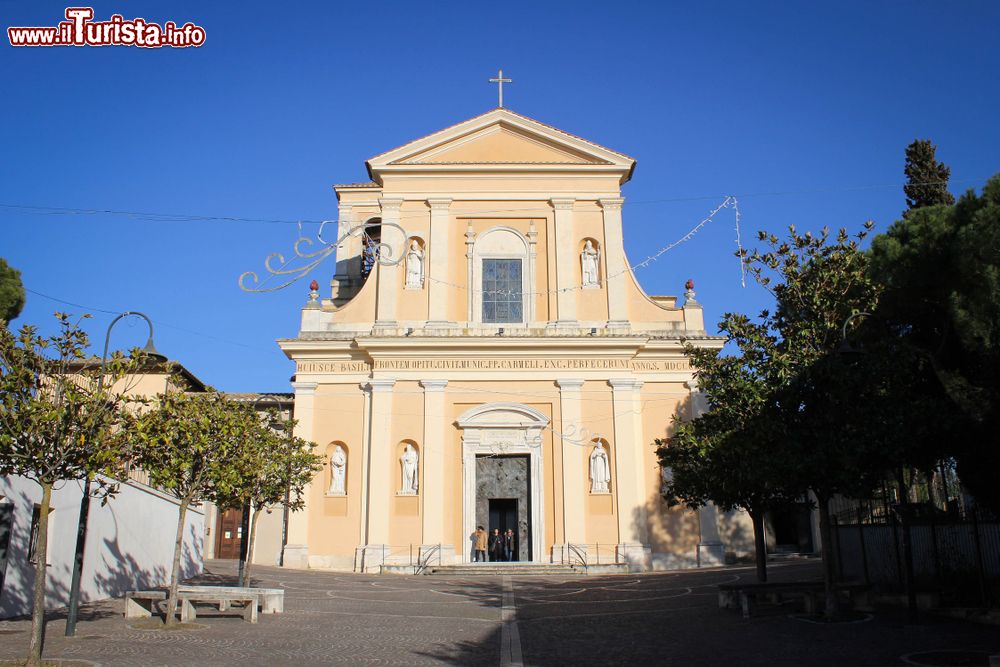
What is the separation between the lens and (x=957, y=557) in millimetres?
14734

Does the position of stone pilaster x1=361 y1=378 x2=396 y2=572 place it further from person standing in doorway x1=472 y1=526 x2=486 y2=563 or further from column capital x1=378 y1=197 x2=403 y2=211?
column capital x1=378 y1=197 x2=403 y2=211

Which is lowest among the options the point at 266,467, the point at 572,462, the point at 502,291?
the point at 266,467

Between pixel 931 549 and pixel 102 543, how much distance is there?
634 inches

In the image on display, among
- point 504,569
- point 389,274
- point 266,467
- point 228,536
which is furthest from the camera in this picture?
point 228,536

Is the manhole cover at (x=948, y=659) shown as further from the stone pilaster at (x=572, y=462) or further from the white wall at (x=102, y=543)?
the stone pilaster at (x=572, y=462)

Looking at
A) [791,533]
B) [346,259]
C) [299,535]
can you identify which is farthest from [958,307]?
[346,259]

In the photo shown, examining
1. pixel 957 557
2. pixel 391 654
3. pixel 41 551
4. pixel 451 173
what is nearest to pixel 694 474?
pixel 957 557

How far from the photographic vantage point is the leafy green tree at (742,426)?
13.4 meters

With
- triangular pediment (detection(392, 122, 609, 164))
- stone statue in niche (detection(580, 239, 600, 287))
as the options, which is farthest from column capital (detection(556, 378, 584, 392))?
triangular pediment (detection(392, 122, 609, 164))

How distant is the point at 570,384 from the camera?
2739cm

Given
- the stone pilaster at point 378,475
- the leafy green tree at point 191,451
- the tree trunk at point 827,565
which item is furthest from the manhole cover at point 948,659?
the stone pilaster at point 378,475

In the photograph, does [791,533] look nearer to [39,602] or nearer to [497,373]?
[497,373]

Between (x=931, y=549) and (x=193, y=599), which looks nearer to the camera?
(x=193, y=599)

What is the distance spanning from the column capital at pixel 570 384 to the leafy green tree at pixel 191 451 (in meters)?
13.6
